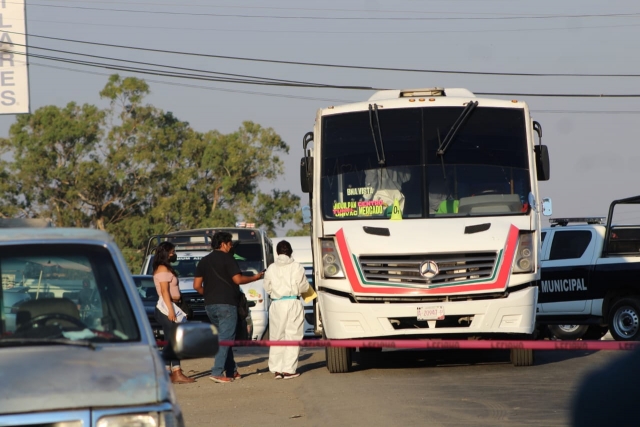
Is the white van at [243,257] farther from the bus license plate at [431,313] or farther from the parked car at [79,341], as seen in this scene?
the parked car at [79,341]

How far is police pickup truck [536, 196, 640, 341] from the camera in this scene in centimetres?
1883

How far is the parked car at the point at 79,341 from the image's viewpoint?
15.3ft

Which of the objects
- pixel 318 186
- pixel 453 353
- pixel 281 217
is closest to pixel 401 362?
pixel 453 353

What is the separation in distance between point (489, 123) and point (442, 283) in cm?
222

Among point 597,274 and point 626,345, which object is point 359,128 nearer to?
point 626,345

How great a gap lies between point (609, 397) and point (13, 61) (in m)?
18.9

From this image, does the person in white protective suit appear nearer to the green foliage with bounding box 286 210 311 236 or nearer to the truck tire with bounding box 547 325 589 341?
the truck tire with bounding box 547 325 589 341

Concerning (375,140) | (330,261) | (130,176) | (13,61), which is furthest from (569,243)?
(130,176)

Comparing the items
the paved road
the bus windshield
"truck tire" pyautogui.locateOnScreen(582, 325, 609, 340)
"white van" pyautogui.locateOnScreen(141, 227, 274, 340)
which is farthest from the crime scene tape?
"truck tire" pyautogui.locateOnScreen(582, 325, 609, 340)

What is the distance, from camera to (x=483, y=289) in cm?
1329

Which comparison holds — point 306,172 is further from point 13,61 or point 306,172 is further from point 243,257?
point 13,61

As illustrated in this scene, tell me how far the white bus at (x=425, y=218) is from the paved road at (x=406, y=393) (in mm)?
552

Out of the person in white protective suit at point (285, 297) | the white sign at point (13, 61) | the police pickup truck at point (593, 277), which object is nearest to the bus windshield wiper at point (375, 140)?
the person in white protective suit at point (285, 297)

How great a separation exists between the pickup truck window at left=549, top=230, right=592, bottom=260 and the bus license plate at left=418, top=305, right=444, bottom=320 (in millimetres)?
7201
